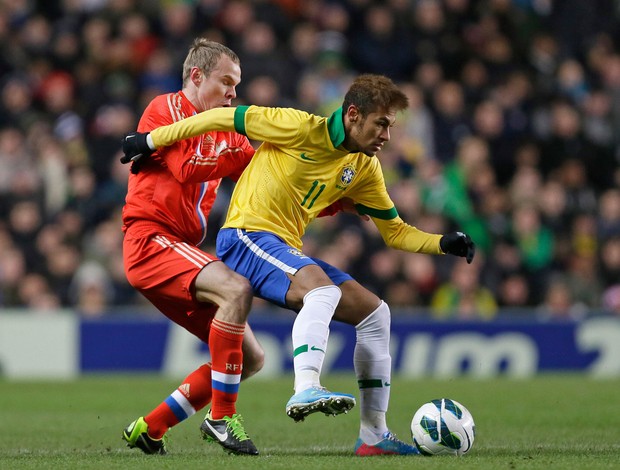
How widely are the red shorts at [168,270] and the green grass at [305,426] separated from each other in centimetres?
84

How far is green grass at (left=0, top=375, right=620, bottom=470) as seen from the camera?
639 centimetres

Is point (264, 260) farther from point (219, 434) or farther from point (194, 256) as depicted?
point (219, 434)

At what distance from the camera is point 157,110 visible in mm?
7324

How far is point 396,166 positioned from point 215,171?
319 inches

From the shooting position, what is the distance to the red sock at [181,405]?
284 inches

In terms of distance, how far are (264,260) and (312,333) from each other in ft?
1.85

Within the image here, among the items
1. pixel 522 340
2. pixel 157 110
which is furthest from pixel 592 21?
pixel 157 110

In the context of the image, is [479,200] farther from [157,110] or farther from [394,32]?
[157,110]

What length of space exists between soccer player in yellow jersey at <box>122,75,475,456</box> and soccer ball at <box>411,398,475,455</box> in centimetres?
18

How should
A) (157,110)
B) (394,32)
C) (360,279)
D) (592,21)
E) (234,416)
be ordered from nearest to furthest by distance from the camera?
(234,416) → (157,110) → (360,279) → (394,32) → (592,21)

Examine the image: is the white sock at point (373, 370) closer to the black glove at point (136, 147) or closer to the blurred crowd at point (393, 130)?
the black glove at point (136, 147)

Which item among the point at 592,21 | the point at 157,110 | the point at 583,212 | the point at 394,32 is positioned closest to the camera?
the point at 157,110

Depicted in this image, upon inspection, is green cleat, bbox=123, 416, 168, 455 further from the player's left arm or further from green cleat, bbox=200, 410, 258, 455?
the player's left arm

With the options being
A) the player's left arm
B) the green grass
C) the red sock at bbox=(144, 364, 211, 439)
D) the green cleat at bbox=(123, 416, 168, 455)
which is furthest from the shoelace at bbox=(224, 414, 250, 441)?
the player's left arm
